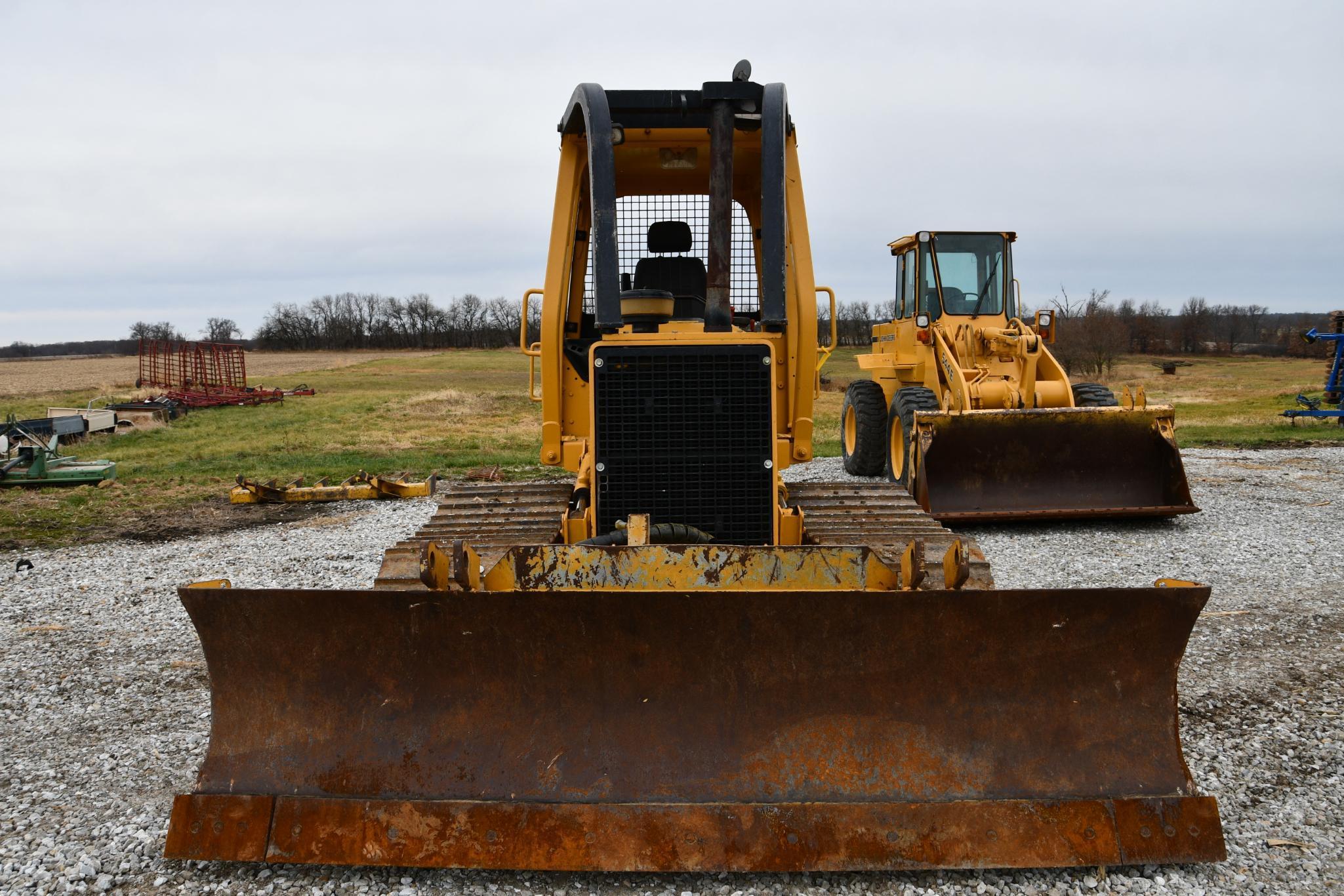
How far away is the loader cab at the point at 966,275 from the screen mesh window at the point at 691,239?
6260mm

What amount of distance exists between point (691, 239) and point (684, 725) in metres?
3.05

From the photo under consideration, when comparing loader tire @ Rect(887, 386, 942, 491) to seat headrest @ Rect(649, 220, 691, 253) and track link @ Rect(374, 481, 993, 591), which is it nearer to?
track link @ Rect(374, 481, 993, 591)

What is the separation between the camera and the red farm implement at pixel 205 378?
2838 centimetres

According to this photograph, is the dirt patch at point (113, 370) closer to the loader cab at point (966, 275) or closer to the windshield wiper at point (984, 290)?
the loader cab at point (966, 275)

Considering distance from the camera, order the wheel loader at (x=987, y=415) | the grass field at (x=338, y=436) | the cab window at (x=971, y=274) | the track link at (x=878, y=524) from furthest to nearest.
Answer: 1. the cab window at (x=971, y=274)
2. the grass field at (x=338, y=436)
3. the wheel loader at (x=987, y=415)
4. the track link at (x=878, y=524)

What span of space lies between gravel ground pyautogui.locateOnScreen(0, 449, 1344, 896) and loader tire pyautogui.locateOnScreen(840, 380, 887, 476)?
8.26 feet

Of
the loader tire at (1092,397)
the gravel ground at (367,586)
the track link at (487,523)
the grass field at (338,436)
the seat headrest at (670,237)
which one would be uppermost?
the seat headrest at (670,237)

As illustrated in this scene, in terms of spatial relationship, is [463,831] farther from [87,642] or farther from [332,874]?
[87,642]

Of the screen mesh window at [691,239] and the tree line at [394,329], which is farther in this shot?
the tree line at [394,329]

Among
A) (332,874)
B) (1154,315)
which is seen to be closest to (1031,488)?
(332,874)

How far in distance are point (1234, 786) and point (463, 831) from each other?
302 cm

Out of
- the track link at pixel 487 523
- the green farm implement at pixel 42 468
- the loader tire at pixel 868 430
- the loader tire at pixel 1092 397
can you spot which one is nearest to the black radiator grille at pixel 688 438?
the track link at pixel 487 523

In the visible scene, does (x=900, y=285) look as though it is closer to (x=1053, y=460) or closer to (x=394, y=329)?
(x=1053, y=460)

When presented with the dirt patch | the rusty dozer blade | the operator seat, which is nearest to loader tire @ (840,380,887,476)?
the rusty dozer blade
